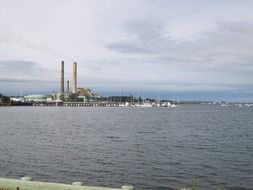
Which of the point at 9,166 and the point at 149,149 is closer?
the point at 9,166

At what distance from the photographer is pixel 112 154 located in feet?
129

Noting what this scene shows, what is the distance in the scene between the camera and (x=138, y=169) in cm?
3050

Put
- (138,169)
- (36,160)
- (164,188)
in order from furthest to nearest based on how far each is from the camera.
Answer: (36,160)
(138,169)
(164,188)

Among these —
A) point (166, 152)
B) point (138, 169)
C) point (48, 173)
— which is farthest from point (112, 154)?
point (48, 173)

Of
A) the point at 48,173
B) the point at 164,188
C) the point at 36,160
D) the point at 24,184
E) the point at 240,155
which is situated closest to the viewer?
the point at 24,184

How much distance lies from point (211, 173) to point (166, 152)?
477 inches

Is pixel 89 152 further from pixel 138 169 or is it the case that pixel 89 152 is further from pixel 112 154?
pixel 138 169

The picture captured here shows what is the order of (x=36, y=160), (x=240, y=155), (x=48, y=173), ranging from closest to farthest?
(x=48, y=173) < (x=36, y=160) < (x=240, y=155)

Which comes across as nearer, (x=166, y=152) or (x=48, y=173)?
(x=48, y=173)

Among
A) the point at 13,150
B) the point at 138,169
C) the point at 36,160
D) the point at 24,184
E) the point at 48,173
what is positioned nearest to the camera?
the point at 24,184

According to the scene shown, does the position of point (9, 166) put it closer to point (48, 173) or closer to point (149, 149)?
point (48, 173)

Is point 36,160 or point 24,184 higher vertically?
point 24,184

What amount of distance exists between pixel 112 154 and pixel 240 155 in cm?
1287

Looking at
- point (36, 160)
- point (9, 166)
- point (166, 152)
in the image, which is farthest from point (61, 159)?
point (166, 152)
